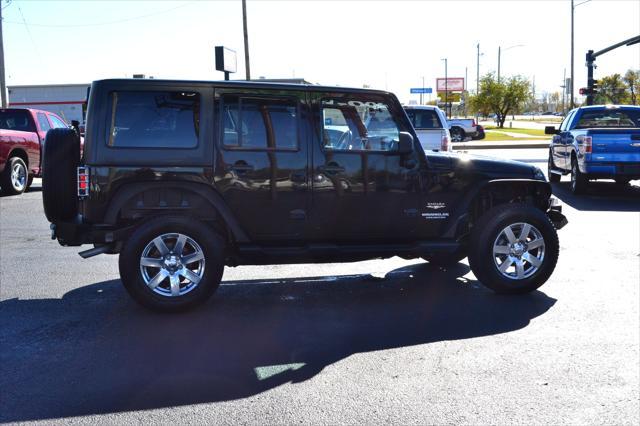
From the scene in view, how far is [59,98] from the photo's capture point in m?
40.6

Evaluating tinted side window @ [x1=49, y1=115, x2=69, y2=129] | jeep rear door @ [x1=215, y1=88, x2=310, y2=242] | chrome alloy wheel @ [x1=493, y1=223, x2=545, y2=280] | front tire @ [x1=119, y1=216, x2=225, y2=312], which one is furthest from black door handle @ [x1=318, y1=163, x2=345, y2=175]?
tinted side window @ [x1=49, y1=115, x2=69, y2=129]

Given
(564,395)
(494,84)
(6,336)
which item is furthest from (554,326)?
(494,84)

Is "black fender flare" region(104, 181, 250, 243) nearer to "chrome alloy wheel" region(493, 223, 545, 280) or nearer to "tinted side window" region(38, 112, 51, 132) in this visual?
"chrome alloy wheel" region(493, 223, 545, 280)

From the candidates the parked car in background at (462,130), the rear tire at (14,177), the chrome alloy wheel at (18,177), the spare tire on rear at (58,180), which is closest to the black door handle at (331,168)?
the spare tire on rear at (58,180)

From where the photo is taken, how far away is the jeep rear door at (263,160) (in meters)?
5.80

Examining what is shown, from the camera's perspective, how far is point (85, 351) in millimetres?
4816

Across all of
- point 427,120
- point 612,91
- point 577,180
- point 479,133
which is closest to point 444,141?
point 427,120

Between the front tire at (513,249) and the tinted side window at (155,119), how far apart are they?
2.89m

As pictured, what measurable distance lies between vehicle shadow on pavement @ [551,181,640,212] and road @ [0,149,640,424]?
5.14m

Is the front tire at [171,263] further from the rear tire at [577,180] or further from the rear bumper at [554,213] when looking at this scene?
the rear tire at [577,180]

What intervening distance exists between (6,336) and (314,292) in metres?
2.77

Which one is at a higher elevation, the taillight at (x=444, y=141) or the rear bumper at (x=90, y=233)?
the taillight at (x=444, y=141)

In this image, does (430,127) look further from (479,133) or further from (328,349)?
(479,133)

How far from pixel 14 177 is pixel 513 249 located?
39.9 feet
